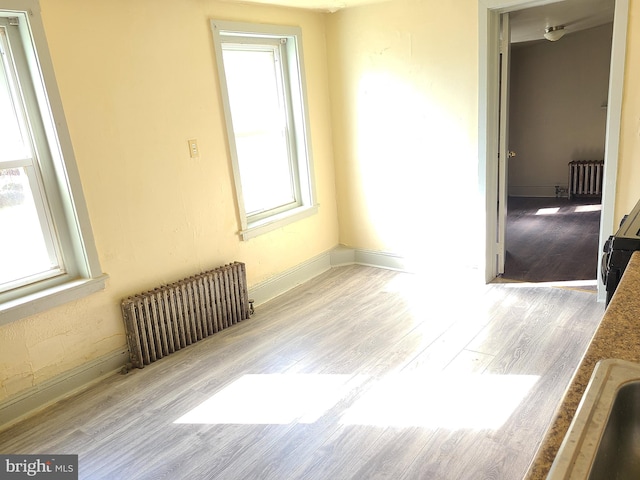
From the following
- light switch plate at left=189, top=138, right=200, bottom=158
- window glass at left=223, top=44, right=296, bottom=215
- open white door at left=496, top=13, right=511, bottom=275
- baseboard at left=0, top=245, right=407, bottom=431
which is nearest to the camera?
baseboard at left=0, top=245, right=407, bottom=431

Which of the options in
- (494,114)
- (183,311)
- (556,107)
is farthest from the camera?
(556,107)

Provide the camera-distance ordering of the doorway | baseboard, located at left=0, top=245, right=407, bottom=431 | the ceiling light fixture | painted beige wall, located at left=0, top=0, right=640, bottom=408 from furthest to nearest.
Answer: the doorway, the ceiling light fixture, painted beige wall, located at left=0, top=0, right=640, bottom=408, baseboard, located at left=0, top=245, right=407, bottom=431

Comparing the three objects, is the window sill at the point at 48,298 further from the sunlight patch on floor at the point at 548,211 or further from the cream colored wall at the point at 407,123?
the sunlight patch on floor at the point at 548,211

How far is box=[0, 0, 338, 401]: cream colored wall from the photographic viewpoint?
106 inches

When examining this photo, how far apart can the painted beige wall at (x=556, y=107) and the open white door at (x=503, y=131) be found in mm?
3476

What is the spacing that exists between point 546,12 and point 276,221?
9.55 feet

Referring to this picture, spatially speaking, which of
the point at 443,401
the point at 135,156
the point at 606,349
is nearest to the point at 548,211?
the point at 443,401

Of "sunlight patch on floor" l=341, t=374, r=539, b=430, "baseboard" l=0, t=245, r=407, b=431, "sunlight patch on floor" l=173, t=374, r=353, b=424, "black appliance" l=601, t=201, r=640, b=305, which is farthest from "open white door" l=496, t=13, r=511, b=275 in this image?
"black appliance" l=601, t=201, r=640, b=305

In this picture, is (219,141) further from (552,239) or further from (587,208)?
(587,208)

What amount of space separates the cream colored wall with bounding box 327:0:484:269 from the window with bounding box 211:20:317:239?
458mm

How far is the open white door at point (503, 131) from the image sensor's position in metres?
3.62

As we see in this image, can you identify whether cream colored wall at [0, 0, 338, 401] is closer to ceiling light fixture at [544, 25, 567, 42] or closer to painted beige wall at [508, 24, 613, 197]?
ceiling light fixture at [544, 25, 567, 42]

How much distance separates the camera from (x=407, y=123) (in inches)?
161

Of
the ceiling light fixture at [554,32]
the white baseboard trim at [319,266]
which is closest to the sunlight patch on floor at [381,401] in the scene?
the white baseboard trim at [319,266]
